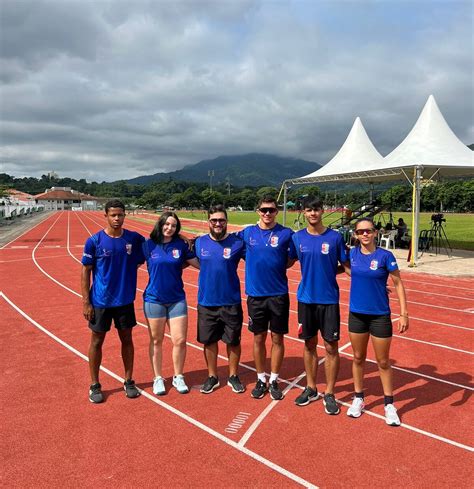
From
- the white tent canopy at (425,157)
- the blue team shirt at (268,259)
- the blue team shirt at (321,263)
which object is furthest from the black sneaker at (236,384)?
the white tent canopy at (425,157)

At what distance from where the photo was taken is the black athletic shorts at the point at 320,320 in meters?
3.90

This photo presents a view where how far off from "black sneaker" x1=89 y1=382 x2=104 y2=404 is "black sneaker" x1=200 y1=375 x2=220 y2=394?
1046mm

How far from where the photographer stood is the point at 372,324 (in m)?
3.78

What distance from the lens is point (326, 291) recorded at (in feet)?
12.8

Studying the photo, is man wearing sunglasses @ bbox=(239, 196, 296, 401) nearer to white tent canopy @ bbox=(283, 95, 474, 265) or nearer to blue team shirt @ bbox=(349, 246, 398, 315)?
blue team shirt @ bbox=(349, 246, 398, 315)

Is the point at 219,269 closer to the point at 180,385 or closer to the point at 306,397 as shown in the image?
the point at 180,385

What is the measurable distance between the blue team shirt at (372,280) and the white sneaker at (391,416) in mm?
909

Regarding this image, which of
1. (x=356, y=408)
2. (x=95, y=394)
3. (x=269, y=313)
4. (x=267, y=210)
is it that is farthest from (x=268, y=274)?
(x=95, y=394)

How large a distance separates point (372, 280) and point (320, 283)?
0.47 metres

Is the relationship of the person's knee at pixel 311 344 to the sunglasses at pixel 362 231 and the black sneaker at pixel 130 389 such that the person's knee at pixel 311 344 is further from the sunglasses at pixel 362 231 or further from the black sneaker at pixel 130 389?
the black sneaker at pixel 130 389

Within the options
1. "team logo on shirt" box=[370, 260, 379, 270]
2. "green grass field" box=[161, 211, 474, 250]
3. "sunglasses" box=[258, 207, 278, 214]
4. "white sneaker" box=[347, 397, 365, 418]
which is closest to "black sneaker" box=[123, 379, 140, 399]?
"white sneaker" box=[347, 397, 365, 418]

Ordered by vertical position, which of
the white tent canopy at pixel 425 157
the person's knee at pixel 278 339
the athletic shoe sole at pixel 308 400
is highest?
the white tent canopy at pixel 425 157

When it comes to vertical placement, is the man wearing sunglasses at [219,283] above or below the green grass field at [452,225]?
above

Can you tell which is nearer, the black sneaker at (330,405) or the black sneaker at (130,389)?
the black sneaker at (330,405)
